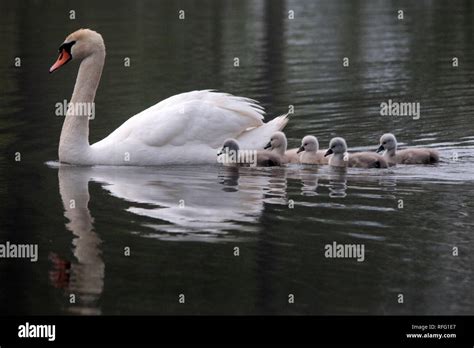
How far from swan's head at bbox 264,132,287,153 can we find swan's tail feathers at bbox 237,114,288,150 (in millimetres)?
198

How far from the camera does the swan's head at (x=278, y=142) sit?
15.3m

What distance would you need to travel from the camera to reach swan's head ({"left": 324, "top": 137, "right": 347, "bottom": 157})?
1490 centimetres

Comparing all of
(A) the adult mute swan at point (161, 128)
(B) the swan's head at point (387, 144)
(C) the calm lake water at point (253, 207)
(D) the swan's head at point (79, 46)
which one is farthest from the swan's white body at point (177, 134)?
(B) the swan's head at point (387, 144)

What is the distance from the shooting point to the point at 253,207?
12.8 meters

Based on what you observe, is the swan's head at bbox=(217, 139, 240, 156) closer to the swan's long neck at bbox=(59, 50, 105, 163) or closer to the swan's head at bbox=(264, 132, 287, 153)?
the swan's head at bbox=(264, 132, 287, 153)

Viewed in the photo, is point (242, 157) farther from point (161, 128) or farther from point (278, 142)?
point (161, 128)

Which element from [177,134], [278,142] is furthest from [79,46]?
[278,142]

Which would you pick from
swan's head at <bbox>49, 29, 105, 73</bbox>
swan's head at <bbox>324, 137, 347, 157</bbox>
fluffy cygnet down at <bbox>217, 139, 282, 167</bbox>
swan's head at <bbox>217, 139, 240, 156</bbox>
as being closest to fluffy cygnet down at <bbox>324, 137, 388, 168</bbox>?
swan's head at <bbox>324, 137, 347, 157</bbox>

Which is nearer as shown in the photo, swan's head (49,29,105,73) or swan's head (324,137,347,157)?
swan's head (324,137,347,157)

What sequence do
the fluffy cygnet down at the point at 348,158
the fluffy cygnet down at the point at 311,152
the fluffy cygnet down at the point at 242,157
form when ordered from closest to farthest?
the fluffy cygnet down at the point at 348,158, the fluffy cygnet down at the point at 242,157, the fluffy cygnet down at the point at 311,152

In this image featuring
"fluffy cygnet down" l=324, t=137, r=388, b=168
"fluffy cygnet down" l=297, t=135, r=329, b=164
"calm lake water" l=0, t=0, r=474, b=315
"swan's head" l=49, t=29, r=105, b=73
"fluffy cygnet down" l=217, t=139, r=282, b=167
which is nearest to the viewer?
"calm lake water" l=0, t=0, r=474, b=315

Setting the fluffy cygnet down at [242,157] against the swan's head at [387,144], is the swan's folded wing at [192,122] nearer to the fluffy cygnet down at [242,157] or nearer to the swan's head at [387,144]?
the fluffy cygnet down at [242,157]
